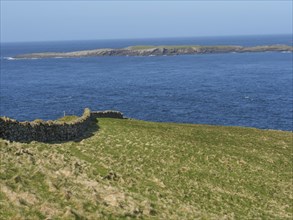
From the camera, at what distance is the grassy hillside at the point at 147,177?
2195 cm

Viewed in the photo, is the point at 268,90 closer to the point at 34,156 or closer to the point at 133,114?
the point at 133,114

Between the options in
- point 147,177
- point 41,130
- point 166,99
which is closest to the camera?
point 147,177

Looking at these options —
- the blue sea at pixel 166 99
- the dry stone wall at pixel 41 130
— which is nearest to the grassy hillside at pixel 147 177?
the dry stone wall at pixel 41 130

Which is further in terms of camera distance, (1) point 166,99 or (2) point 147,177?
(1) point 166,99

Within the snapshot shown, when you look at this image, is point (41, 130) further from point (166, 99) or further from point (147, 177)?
point (166, 99)

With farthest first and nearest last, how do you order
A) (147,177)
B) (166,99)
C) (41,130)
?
(166,99), (41,130), (147,177)

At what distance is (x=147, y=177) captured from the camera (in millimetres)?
33594

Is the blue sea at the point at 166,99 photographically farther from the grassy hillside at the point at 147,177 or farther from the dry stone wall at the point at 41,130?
the dry stone wall at the point at 41,130

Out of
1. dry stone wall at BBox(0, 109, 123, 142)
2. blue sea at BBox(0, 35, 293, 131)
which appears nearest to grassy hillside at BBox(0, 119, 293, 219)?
dry stone wall at BBox(0, 109, 123, 142)

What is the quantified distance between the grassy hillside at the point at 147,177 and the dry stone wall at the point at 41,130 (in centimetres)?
210

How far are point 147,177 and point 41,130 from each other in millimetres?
12405

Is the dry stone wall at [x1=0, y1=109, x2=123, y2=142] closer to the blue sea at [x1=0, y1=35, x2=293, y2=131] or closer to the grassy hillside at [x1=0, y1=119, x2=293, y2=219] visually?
the grassy hillside at [x1=0, y1=119, x2=293, y2=219]

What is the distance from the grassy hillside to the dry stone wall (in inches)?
82.5

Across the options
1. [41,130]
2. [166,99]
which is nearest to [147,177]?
[41,130]
